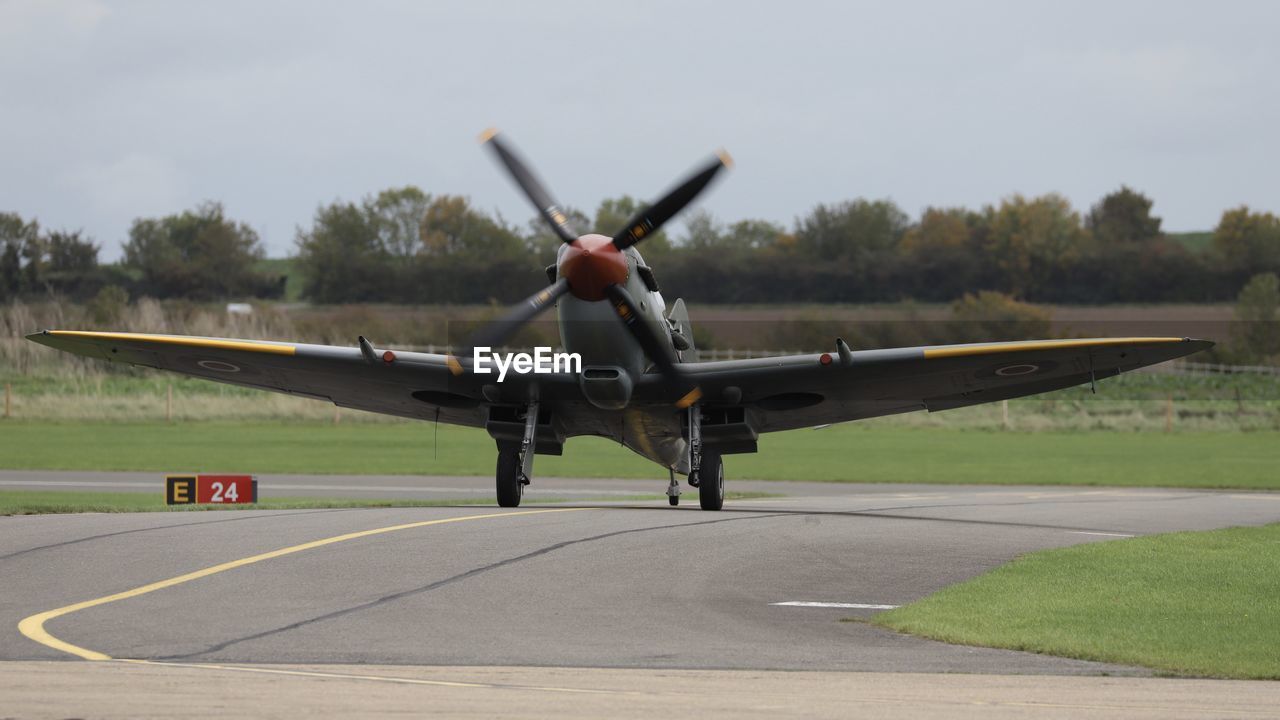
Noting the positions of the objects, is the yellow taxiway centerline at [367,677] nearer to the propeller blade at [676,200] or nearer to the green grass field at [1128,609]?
the green grass field at [1128,609]

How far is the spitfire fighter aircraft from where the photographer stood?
1781cm

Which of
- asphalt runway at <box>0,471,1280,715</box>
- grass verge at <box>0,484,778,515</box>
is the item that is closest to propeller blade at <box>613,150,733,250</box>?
asphalt runway at <box>0,471,1280,715</box>

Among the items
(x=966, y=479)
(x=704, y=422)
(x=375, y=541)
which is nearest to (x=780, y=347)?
(x=966, y=479)

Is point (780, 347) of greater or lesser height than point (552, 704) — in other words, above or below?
above

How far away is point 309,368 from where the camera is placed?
19812mm

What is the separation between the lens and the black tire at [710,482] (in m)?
20.2

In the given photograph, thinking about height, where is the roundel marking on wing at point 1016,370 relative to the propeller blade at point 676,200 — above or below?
below

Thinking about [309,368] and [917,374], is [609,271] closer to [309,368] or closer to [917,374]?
[917,374]

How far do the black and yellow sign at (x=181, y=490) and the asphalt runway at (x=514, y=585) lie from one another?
168 inches

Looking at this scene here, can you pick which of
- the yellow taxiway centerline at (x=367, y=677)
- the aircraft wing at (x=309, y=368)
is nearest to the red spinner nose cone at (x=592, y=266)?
the aircraft wing at (x=309, y=368)

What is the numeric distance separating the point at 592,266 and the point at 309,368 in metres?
4.97

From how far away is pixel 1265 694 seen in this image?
8750mm

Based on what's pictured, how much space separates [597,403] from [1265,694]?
10.8 metres

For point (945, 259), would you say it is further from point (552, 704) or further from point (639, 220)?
point (552, 704)
